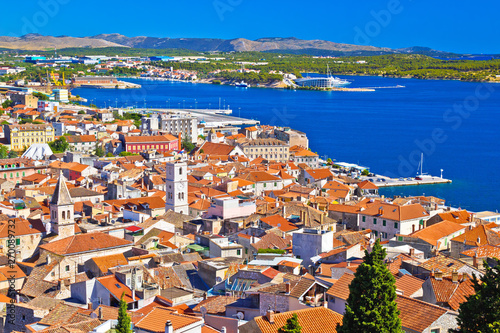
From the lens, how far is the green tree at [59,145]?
34.5 m

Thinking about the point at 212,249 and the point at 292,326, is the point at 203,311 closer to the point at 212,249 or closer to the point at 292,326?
the point at 292,326

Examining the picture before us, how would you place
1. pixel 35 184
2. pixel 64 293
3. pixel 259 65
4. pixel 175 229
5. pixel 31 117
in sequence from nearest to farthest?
pixel 64 293, pixel 175 229, pixel 35 184, pixel 31 117, pixel 259 65

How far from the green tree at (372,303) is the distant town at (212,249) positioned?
0.04 m

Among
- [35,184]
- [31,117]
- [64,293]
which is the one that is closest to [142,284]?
[64,293]

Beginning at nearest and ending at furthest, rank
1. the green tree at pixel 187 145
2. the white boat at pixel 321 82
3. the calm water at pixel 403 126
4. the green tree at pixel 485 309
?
the green tree at pixel 485 309, the calm water at pixel 403 126, the green tree at pixel 187 145, the white boat at pixel 321 82

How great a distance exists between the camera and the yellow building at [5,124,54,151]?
1395 inches

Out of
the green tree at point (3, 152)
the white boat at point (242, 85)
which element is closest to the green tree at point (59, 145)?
the green tree at point (3, 152)

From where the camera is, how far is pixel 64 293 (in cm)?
1015

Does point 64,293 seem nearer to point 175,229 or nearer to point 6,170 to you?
point 175,229

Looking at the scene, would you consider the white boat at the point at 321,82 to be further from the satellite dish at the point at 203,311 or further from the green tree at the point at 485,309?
the green tree at the point at 485,309

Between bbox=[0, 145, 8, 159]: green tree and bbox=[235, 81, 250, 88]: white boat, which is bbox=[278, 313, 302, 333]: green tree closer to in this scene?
bbox=[0, 145, 8, 159]: green tree

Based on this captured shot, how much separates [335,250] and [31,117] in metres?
39.4

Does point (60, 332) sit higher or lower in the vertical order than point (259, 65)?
lower

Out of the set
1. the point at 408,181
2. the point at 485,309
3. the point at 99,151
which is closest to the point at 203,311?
Answer: the point at 485,309
